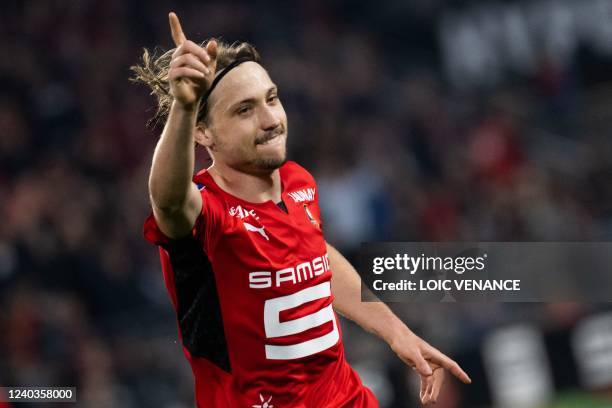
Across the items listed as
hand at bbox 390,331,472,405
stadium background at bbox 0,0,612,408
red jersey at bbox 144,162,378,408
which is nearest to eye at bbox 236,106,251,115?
red jersey at bbox 144,162,378,408

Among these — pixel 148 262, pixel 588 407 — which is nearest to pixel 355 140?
pixel 148 262

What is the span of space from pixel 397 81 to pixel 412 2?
108 cm

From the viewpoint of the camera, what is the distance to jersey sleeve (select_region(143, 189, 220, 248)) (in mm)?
3166

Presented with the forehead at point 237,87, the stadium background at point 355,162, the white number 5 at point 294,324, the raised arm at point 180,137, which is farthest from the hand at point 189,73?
the stadium background at point 355,162

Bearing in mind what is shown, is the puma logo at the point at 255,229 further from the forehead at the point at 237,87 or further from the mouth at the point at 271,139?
the forehead at the point at 237,87

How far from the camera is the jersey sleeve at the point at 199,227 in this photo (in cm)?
317

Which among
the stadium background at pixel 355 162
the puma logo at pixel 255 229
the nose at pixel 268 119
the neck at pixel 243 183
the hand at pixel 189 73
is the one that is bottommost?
the stadium background at pixel 355 162

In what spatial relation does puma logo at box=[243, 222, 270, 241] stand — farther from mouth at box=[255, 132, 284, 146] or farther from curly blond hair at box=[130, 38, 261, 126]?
curly blond hair at box=[130, 38, 261, 126]

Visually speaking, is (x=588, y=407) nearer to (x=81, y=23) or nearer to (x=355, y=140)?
(x=355, y=140)

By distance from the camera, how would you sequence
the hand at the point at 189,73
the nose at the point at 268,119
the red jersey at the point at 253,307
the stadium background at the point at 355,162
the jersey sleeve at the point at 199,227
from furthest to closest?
the stadium background at the point at 355,162, the nose at the point at 268,119, the red jersey at the point at 253,307, the jersey sleeve at the point at 199,227, the hand at the point at 189,73

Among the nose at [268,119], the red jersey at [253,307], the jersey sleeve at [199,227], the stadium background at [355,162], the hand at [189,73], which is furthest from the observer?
the stadium background at [355,162]

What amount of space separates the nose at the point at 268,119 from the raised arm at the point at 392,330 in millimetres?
742

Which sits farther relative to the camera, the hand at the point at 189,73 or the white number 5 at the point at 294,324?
the white number 5 at the point at 294,324

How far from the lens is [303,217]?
12.1 feet
